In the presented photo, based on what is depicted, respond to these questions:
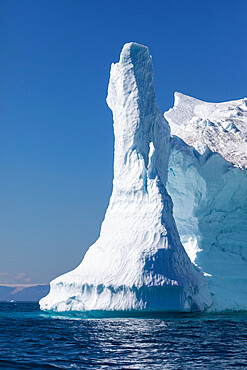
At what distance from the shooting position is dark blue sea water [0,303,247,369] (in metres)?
8.84

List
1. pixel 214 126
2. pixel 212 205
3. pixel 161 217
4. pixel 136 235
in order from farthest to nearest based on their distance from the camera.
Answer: pixel 214 126 < pixel 212 205 < pixel 161 217 < pixel 136 235

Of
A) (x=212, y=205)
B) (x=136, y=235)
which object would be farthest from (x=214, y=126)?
(x=136, y=235)

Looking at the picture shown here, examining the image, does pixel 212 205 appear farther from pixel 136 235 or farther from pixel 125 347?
pixel 125 347

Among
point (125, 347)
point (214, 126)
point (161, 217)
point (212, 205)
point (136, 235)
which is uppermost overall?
point (214, 126)

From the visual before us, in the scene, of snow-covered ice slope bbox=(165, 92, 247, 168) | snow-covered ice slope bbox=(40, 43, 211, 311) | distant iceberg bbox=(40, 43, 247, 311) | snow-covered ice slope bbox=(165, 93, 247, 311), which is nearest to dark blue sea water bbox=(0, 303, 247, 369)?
snow-covered ice slope bbox=(40, 43, 211, 311)

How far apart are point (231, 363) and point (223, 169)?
60.7 feet

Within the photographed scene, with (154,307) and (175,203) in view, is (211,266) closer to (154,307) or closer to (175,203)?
(175,203)

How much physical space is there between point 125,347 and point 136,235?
881 centimetres

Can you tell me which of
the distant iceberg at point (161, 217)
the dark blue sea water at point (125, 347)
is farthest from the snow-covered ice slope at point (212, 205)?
the dark blue sea water at point (125, 347)

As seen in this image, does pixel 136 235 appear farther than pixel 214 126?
No

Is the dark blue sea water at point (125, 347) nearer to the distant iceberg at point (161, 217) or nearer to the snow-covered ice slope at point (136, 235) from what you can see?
the snow-covered ice slope at point (136, 235)

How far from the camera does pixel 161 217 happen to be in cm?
1973

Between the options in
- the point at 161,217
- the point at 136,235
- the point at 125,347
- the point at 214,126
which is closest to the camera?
the point at 125,347

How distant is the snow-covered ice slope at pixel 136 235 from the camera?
58.5 feet
